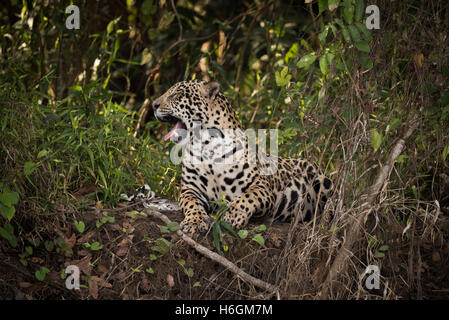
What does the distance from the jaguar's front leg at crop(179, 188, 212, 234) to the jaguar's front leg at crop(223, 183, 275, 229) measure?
21 centimetres

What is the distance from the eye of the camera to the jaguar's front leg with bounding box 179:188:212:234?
5250 millimetres

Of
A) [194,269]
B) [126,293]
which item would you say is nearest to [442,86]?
[194,269]

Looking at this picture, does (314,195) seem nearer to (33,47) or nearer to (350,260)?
(350,260)

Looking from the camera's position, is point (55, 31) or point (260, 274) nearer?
point (260, 274)

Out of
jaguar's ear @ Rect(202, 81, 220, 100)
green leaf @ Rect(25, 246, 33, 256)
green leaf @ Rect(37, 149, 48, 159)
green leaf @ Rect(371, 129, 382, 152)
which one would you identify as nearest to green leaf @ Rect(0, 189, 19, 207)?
green leaf @ Rect(25, 246, 33, 256)

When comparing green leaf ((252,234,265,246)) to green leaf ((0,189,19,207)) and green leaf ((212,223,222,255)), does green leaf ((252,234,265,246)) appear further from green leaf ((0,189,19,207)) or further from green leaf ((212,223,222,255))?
green leaf ((0,189,19,207))

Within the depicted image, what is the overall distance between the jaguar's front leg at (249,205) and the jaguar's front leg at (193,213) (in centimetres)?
21

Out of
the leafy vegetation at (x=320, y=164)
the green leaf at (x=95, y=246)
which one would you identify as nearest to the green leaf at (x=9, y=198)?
the leafy vegetation at (x=320, y=164)

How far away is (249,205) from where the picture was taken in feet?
18.1

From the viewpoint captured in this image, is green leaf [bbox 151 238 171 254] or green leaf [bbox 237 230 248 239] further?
green leaf [bbox 237 230 248 239]

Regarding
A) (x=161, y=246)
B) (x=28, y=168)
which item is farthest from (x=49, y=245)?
(x=161, y=246)

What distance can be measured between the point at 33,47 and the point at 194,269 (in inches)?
145

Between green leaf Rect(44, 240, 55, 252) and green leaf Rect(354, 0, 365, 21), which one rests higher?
green leaf Rect(354, 0, 365, 21)

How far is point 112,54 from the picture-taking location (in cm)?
691
